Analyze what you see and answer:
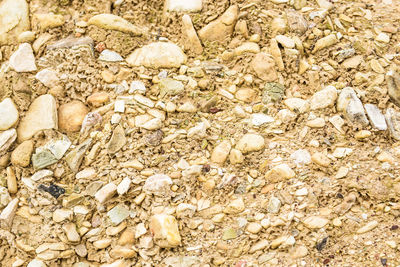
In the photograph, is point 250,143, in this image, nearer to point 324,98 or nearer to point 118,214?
point 324,98

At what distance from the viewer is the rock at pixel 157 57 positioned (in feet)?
8.55

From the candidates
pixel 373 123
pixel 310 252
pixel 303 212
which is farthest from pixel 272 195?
pixel 373 123

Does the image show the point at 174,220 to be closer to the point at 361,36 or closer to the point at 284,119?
the point at 284,119

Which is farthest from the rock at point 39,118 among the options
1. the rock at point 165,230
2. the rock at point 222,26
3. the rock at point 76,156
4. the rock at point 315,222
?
the rock at point 315,222

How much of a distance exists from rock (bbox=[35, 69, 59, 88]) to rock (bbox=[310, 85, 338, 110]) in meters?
1.77

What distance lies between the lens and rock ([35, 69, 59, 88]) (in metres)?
2.51

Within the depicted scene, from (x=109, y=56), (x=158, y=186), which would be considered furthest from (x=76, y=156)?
(x=109, y=56)

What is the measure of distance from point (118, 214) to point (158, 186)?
30 cm

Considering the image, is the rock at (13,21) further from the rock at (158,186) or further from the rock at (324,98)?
the rock at (324,98)

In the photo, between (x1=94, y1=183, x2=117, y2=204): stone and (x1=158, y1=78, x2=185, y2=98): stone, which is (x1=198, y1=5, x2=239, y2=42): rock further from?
(x1=94, y1=183, x2=117, y2=204): stone

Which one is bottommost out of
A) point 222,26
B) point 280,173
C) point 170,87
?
point 280,173

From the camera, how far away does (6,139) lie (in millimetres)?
2395

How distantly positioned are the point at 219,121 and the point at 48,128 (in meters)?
1.14

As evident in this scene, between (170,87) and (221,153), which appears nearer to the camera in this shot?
(221,153)
